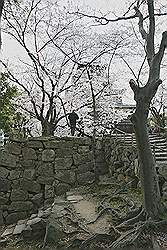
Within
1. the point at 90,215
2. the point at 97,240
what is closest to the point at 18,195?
the point at 90,215

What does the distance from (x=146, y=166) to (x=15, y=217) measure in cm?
501

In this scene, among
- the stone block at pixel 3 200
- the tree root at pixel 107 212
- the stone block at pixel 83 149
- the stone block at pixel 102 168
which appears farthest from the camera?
the stone block at pixel 102 168

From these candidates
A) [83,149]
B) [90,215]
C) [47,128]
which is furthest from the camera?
[47,128]

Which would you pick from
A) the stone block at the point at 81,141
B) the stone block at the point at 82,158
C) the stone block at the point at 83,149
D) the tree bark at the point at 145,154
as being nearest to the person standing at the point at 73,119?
the stone block at the point at 81,141

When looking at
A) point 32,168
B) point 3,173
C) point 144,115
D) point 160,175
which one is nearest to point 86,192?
point 32,168

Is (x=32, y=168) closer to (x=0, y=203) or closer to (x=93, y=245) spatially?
(x=0, y=203)

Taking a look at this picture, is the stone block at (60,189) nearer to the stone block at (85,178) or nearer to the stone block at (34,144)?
the stone block at (85,178)

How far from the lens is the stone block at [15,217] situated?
7.86 metres

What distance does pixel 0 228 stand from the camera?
24.6 ft

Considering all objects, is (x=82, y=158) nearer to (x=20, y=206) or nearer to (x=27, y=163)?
(x=27, y=163)

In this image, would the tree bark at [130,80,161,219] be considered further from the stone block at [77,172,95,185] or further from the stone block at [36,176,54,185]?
the stone block at [36,176,54,185]

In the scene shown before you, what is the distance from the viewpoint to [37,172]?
8.13 meters

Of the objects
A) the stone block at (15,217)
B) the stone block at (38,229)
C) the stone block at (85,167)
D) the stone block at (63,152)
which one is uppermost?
the stone block at (63,152)

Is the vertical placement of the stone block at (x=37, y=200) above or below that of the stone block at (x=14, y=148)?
below
